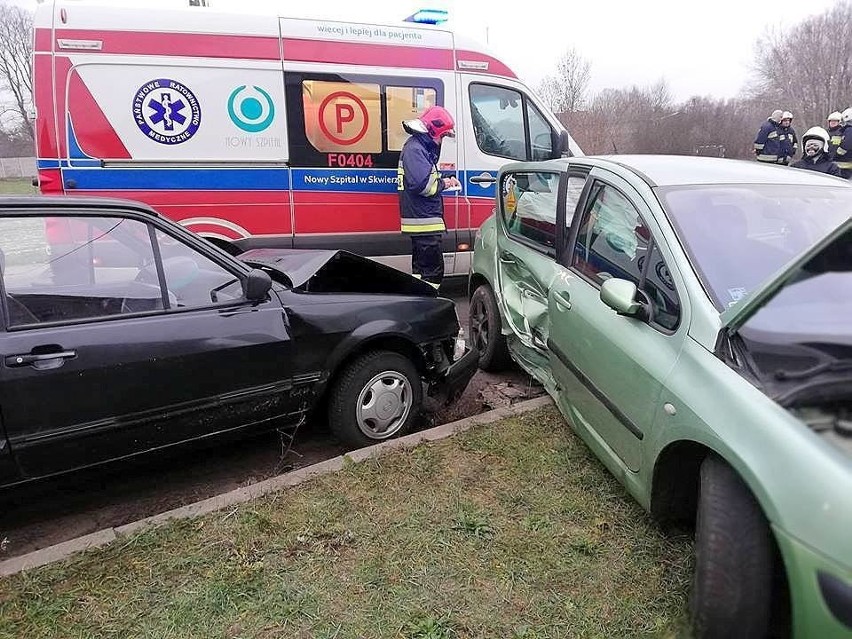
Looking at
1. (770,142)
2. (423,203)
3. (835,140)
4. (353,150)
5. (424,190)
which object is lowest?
(423,203)

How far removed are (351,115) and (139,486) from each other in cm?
399

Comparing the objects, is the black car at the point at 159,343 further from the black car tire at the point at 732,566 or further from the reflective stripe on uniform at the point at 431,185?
the reflective stripe on uniform at the point at 431,185

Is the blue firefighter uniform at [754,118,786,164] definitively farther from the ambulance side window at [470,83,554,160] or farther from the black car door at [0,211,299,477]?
the black car door at [0,211,299,477]

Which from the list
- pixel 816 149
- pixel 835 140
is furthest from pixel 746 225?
pixel 835 140

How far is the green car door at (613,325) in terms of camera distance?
8.02ft

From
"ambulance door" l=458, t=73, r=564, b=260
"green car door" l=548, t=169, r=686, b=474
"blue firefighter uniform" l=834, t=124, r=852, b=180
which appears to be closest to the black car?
"green car door" l=548, t=169, r=686, b=474

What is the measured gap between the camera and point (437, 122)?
5.75m

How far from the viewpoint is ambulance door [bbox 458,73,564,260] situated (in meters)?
6.51

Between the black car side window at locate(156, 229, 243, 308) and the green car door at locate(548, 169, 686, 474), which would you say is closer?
the green car door at locate(548, 169, 686, 474)

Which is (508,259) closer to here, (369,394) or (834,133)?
(369,394)

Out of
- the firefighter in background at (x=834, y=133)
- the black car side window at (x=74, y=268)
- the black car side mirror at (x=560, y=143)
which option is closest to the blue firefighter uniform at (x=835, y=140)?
the firefighter in background at (x=834, y=133)

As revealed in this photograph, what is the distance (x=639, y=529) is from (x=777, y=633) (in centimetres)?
82

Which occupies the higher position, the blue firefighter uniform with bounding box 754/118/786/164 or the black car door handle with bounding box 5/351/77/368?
the blue firefighter uniform with bounding box 754/118/786/164

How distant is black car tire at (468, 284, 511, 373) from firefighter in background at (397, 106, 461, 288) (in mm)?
987
